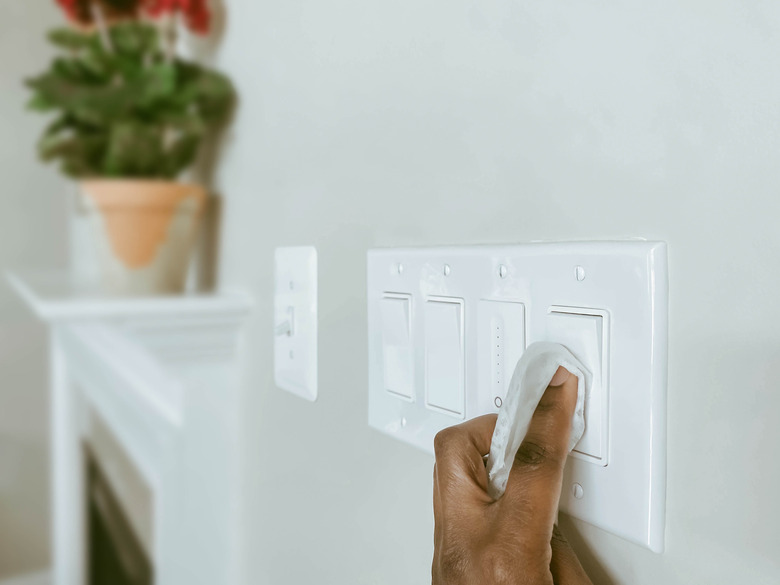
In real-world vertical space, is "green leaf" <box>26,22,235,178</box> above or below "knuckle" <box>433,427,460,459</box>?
above

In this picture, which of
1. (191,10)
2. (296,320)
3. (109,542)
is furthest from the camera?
(109,542)

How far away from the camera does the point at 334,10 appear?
38 cm

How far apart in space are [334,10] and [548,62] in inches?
7.6

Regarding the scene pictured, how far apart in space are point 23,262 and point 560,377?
163 cm

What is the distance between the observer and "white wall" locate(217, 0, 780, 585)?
0.18 m

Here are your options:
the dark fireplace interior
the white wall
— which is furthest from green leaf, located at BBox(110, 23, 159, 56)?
the dark fireplace interior

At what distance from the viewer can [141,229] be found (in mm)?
530

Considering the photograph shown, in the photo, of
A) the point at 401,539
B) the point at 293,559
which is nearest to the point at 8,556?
the point at 293,559

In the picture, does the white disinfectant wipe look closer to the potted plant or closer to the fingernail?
the fingernail

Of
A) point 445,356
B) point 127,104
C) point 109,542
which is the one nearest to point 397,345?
point 445,356

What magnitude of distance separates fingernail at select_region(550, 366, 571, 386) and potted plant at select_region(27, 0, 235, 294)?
1.35ft

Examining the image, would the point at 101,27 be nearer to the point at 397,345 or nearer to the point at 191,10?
the point at 191,10

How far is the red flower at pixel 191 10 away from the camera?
54 centimetres

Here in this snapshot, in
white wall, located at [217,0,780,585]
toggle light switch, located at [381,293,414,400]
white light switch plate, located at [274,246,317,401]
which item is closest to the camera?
white wall, located at [217,0,780,585]
